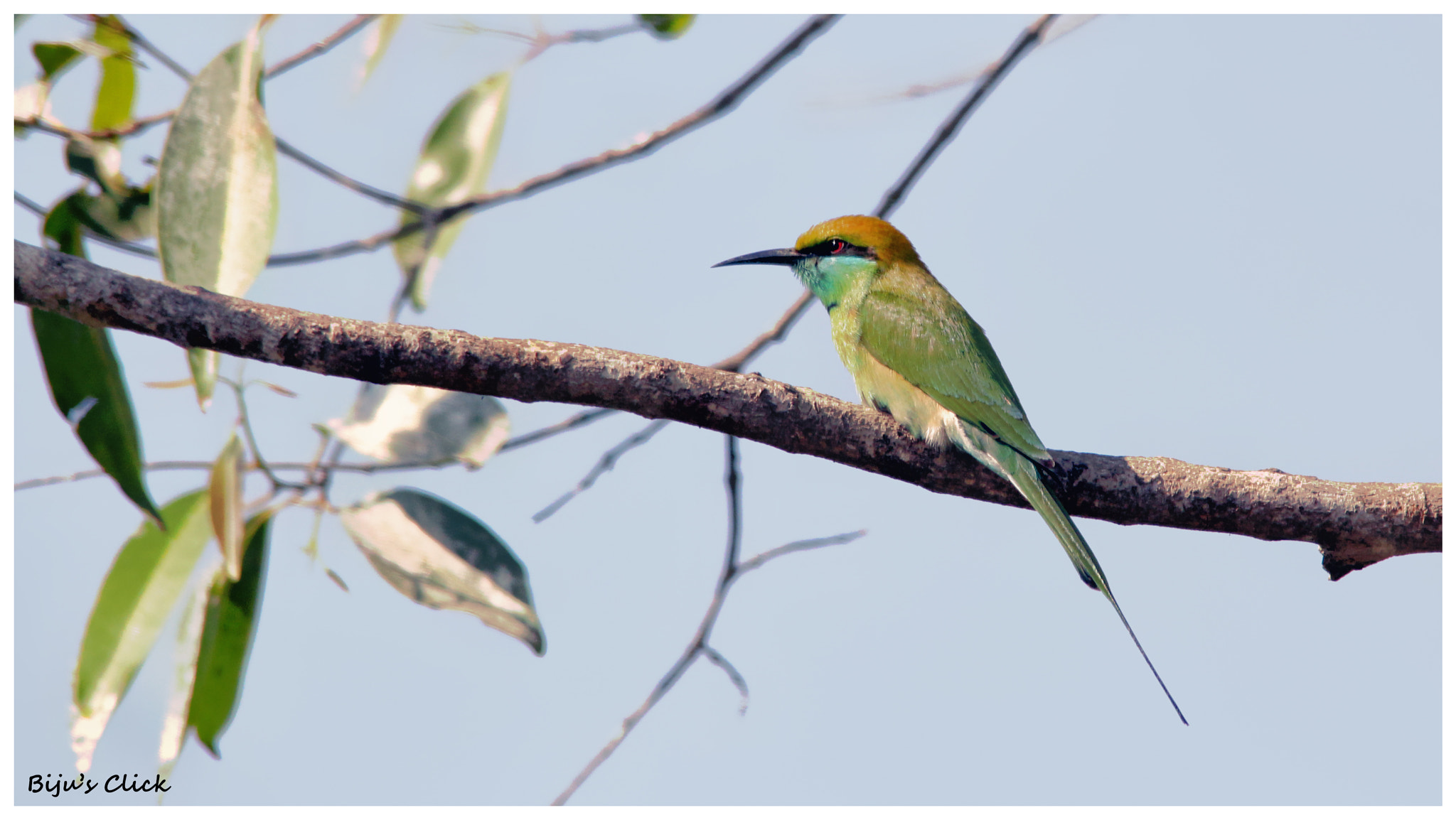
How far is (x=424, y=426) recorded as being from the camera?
2184 millimetres

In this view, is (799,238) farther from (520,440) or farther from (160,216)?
(160,216)

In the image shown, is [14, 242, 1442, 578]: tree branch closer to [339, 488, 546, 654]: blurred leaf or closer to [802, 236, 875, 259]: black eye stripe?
[339, 488, 546, 654]: blurred leaf

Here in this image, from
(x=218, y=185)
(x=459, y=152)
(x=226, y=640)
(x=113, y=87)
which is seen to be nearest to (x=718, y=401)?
(x=218, y=185)

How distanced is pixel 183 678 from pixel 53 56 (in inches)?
51.7

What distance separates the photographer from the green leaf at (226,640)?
6.95ft

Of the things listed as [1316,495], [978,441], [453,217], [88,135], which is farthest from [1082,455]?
[88,135]

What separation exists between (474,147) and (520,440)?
0.76 m

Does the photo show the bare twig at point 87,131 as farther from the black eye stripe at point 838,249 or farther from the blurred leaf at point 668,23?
the black eye stripe at point 838,249

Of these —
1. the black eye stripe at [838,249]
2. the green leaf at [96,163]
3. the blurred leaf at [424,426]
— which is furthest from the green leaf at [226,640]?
the black eye stripe at [838,249]

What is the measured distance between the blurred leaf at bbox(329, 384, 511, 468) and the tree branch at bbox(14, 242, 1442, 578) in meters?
0.41

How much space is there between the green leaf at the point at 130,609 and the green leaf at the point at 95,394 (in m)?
0.16

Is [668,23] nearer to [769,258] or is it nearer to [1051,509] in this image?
[769,258]

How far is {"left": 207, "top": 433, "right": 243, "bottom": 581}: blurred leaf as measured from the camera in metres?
1.94

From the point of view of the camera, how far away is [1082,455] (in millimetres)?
2064
